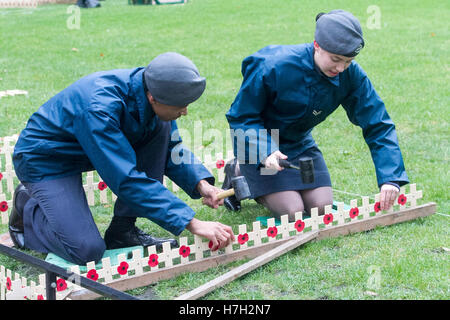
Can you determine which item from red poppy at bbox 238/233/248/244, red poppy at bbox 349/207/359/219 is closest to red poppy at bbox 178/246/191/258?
red poppy at bbox 238/233/248/244

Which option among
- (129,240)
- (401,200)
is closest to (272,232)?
(129,240)

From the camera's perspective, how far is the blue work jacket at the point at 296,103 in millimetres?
4828

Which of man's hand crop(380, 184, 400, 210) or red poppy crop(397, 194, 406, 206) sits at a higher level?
man's hand crop(380, 184, 400, 210)

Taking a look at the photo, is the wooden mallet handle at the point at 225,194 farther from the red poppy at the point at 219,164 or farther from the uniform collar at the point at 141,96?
the red poppy at the point at 219,164

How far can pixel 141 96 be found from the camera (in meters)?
4.17

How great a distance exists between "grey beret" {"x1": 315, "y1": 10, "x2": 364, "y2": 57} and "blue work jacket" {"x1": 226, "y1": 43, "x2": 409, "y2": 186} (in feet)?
1.10

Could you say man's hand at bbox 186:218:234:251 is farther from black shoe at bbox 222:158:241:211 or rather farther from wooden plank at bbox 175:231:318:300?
black shoe at bbox 222:158:241:211

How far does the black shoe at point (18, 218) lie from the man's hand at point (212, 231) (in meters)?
1.45

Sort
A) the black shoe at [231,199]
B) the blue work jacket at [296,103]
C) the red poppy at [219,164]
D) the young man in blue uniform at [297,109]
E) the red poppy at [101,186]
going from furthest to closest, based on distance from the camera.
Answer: the red poppy at [219,164]
the red poppy at [101,186]
the black shoe at [231,199]
the blue work jacket at [296,103]
the young man in blue uniform at [297,109]

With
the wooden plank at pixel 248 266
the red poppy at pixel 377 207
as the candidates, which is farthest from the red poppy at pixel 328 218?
the red poppy at pixel 377 207

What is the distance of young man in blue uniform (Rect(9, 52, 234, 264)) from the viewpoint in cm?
398

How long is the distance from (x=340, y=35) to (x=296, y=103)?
68 centimetres

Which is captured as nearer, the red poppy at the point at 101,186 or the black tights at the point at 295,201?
the black tights at the point at 295,201
